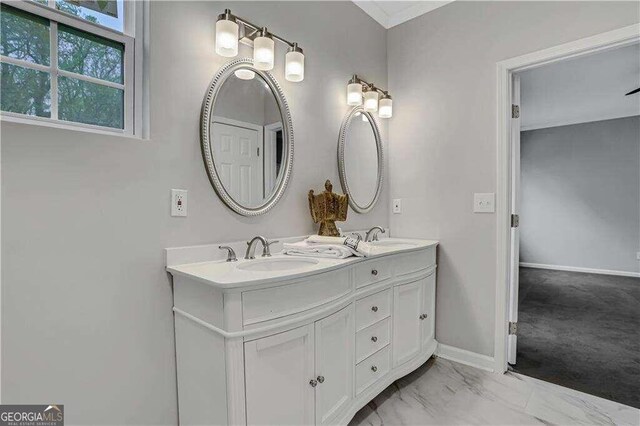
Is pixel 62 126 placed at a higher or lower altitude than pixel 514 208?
higher

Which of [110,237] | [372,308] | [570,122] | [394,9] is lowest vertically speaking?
[372,308]

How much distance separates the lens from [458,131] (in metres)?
2.26

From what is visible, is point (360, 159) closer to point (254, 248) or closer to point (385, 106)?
point (385, 106)

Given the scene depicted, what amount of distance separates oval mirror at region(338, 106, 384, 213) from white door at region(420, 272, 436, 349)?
657 mm

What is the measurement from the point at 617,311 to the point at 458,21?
322 centimetres

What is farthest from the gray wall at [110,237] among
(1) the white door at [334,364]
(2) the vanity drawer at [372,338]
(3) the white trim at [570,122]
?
(3) the white trim at [570,122]

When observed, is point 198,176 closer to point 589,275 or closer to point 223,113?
point 223,113

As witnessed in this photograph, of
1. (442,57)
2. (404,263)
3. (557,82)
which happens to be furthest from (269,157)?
(557,82)

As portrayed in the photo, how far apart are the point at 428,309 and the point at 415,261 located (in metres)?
0.40

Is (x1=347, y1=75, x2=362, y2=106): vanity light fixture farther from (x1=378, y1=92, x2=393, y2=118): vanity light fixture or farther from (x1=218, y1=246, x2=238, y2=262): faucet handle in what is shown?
(x1=218, y1=246, x2=238, y2=262): faucet handle

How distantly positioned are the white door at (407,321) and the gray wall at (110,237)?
2.79ft

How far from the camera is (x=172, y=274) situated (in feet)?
4.51

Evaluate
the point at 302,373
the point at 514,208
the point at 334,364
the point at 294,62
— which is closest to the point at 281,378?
the point at 302,373

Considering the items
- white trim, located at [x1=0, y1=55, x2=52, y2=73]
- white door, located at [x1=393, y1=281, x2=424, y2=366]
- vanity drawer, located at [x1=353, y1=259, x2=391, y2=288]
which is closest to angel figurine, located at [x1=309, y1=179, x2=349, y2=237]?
vanity drawer, located at [x1=353, y1=259, x2=391, y2=288]
